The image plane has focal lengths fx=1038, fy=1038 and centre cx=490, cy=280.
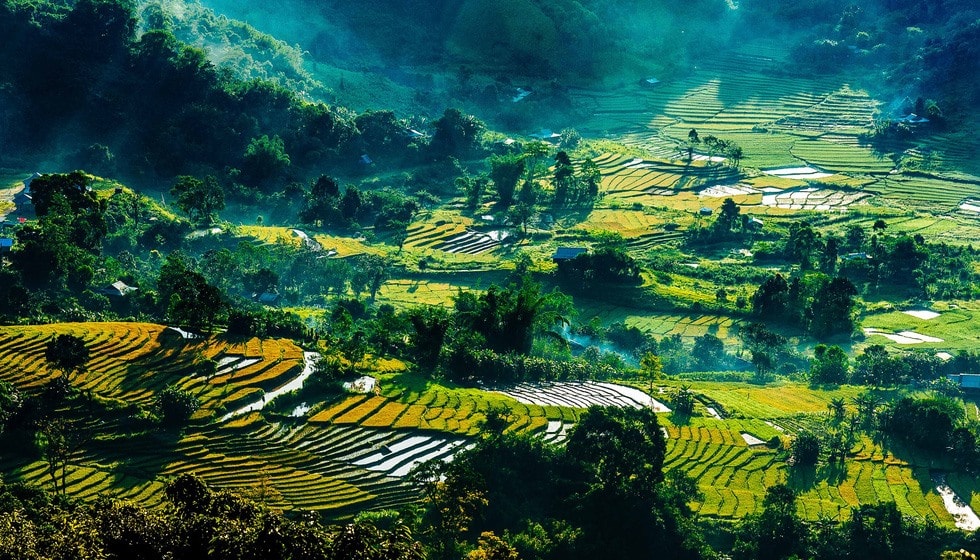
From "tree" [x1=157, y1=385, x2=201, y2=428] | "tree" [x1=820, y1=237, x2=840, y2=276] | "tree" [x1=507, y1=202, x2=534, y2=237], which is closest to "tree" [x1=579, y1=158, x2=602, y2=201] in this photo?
"tree" [x1=507, y1=202, x2=534, y2=237]

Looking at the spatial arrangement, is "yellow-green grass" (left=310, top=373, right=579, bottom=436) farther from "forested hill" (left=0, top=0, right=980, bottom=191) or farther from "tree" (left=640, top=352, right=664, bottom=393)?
"forested hill" (left=0, top=0, right=980, bottom=191)

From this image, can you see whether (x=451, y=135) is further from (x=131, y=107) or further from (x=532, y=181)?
(x=131, y=107)

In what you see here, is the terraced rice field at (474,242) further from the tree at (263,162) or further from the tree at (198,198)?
the tree at (263,162)

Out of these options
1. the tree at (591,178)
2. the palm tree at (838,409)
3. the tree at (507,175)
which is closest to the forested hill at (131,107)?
the tree at (507,175)

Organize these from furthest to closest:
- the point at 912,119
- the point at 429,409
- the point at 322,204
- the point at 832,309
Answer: the point at 912,119 < the point at 322,204 < the point at 832,309 < the point at 429,409

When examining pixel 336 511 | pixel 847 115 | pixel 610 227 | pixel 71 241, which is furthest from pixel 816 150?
pixel 336 511

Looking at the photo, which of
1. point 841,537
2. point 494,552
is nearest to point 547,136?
point 841,537
